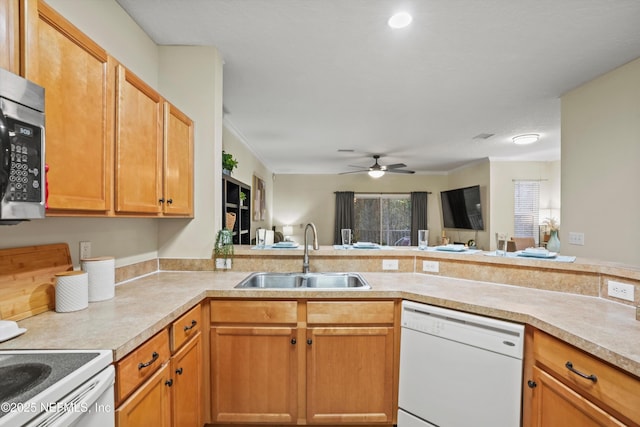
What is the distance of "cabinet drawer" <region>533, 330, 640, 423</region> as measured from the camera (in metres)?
0.96

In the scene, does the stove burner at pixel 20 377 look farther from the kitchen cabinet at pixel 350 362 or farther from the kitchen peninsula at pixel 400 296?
the kitchen cabinet at pixel 350 362

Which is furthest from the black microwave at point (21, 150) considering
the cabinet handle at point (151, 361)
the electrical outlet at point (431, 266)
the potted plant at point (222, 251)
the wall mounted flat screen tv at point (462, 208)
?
the wall mounted flat screen tv at point (462, 208)

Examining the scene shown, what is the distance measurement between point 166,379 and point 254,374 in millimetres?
577

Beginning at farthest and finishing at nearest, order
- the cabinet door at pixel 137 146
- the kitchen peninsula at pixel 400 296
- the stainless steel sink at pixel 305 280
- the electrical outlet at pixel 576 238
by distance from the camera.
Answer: the electrical outlet at pixel 576 238 → the stainless steel sink at pixel 305 280 → the cabinet door at pixel 137 146 → the kitchen peninsula at pixel 400 296

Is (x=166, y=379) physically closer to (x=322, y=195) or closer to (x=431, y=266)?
(x=431, y=266)

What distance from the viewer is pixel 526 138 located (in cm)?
430

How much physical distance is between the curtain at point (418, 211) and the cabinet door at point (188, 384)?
6681 mm

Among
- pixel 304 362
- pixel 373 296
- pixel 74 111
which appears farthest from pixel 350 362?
pixel 74 111

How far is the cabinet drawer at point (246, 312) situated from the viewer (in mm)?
1738

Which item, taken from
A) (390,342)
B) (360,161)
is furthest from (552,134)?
(390,342)

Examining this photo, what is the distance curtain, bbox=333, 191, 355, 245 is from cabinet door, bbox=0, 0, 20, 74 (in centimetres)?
686

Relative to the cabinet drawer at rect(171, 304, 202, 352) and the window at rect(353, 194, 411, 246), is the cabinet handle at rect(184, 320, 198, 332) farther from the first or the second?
the window at rect(353, 194, 411, 246)

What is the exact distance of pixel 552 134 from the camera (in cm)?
422

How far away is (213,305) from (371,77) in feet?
7.32
